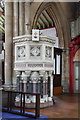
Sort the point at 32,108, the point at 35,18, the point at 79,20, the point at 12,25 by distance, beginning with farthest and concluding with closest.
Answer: the point at 79,20 < the point at 35,18 < the point at 12,25 < the point at 32,108

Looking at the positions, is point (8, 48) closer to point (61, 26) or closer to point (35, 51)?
point (35, 51)

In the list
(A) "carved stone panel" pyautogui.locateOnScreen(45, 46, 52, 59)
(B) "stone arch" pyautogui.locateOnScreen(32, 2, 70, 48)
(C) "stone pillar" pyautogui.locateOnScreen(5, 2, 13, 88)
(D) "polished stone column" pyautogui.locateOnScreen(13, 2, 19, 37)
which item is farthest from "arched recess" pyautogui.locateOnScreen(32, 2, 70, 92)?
(A) "carved stone panel" pyautogui.locateOnScreen(45, 46, 52, 59)

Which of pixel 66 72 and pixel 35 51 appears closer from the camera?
pixel 35 51

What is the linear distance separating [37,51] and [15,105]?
5.26 ft

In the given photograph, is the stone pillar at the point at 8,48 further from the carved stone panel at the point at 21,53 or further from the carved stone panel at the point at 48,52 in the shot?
the carved stone panel at the point at 48,52

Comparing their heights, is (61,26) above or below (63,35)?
above

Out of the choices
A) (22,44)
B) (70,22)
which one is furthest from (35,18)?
(70,22)

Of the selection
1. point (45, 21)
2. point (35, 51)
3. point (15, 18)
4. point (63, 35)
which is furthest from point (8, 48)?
point (45, 21)

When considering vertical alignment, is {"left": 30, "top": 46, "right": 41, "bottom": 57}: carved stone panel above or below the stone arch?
below

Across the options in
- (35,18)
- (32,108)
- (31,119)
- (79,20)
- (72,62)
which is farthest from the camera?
(72,62)

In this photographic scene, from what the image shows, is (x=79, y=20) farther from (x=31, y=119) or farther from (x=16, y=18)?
(x=31, y=119)

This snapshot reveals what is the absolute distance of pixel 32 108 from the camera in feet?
15.2

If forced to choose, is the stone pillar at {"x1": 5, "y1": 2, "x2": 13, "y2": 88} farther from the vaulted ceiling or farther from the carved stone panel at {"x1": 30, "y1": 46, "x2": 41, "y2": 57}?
the vaulted ceiling

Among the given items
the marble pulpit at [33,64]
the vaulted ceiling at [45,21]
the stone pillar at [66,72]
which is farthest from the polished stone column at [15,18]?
the vaulted ceiling at [45,21]
